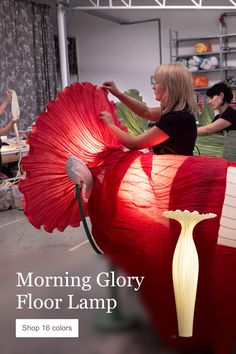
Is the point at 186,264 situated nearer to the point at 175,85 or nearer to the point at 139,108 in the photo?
the point at 175,85

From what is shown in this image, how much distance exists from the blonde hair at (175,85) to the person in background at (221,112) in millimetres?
1099

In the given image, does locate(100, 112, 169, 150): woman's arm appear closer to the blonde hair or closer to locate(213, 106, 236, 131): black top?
the blonde hair

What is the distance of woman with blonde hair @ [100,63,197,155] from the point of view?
5.01 ft

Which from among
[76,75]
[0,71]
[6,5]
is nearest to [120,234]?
[0,71]

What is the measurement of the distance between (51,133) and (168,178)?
380mm

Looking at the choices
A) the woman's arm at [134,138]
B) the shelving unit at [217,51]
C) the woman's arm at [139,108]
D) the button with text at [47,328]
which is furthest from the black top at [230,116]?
the shelving unit at [217,51]

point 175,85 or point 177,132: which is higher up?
point 175,85

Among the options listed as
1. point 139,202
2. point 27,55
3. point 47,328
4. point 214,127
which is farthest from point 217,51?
point 47,328

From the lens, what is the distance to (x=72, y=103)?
1484 millimetres

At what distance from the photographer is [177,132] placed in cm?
157

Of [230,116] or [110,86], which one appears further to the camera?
[230,116]

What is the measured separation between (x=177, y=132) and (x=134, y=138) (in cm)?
15

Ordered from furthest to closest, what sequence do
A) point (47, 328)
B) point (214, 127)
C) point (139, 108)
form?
point (214, 127)
point (139, 108)
point (47, 328)

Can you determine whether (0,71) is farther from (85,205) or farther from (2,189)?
(85,205)
